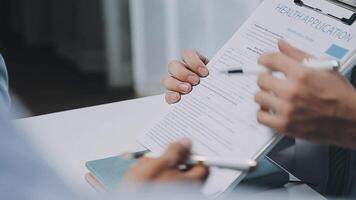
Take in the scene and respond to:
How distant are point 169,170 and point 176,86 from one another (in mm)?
367

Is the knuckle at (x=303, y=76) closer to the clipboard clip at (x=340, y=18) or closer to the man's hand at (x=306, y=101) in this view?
the man's hand at (x=306, y=101)

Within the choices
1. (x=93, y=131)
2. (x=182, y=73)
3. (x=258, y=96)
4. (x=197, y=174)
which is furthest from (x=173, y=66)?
(x=197, y=174)

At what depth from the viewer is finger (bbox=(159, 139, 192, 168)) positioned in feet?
2.11

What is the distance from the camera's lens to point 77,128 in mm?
1105

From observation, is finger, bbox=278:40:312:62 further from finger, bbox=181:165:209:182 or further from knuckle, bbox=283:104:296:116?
finger, bbox=181:165:209:182

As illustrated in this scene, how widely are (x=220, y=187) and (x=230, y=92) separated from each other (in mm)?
147

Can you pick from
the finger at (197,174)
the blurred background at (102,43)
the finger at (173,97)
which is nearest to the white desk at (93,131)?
the finger at (173,97)

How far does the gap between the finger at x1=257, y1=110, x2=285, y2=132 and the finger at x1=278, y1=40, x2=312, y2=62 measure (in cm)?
8

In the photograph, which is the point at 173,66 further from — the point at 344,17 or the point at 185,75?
the point at 344,17

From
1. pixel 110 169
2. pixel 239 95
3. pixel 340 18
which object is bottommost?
pixel 110 169

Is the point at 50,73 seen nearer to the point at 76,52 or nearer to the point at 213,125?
the point at 76,52

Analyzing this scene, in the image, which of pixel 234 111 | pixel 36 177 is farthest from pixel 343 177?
pixel 36 177

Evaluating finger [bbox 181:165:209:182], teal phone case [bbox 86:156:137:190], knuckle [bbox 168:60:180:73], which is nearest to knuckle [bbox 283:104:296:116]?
finger [bbox 181:165:209:182]

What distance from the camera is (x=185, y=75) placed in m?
0.99
